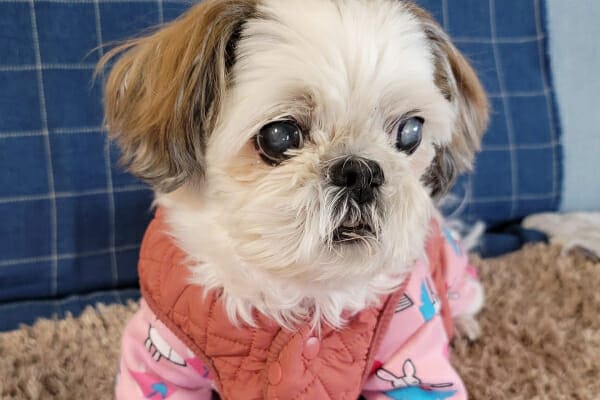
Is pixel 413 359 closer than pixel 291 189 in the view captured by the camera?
No

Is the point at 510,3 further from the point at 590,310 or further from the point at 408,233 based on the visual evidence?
the point at 408,233

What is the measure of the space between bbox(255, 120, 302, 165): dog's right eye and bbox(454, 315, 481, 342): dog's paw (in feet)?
2.06

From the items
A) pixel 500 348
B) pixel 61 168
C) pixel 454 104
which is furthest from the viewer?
pixel 61 168

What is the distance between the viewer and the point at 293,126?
2.72ft

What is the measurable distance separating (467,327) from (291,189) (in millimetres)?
647

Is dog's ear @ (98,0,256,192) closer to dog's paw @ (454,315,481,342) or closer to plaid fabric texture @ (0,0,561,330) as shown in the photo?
plaid fabric texture @ (0,0,561,330)

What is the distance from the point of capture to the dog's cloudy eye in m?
0.90

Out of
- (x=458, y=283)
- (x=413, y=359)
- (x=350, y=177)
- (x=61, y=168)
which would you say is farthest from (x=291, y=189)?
(x=61, y=168)

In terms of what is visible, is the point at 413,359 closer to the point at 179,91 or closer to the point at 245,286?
the point at 245,286

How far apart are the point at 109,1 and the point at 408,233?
0.91 meters

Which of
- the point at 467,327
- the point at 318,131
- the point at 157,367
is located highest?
the point at 318,131

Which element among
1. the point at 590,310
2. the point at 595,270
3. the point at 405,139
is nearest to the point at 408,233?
the point at 405,139

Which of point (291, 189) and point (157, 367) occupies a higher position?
point (291, 189)

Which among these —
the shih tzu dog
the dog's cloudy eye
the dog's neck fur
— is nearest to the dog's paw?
the shih tzu dog
